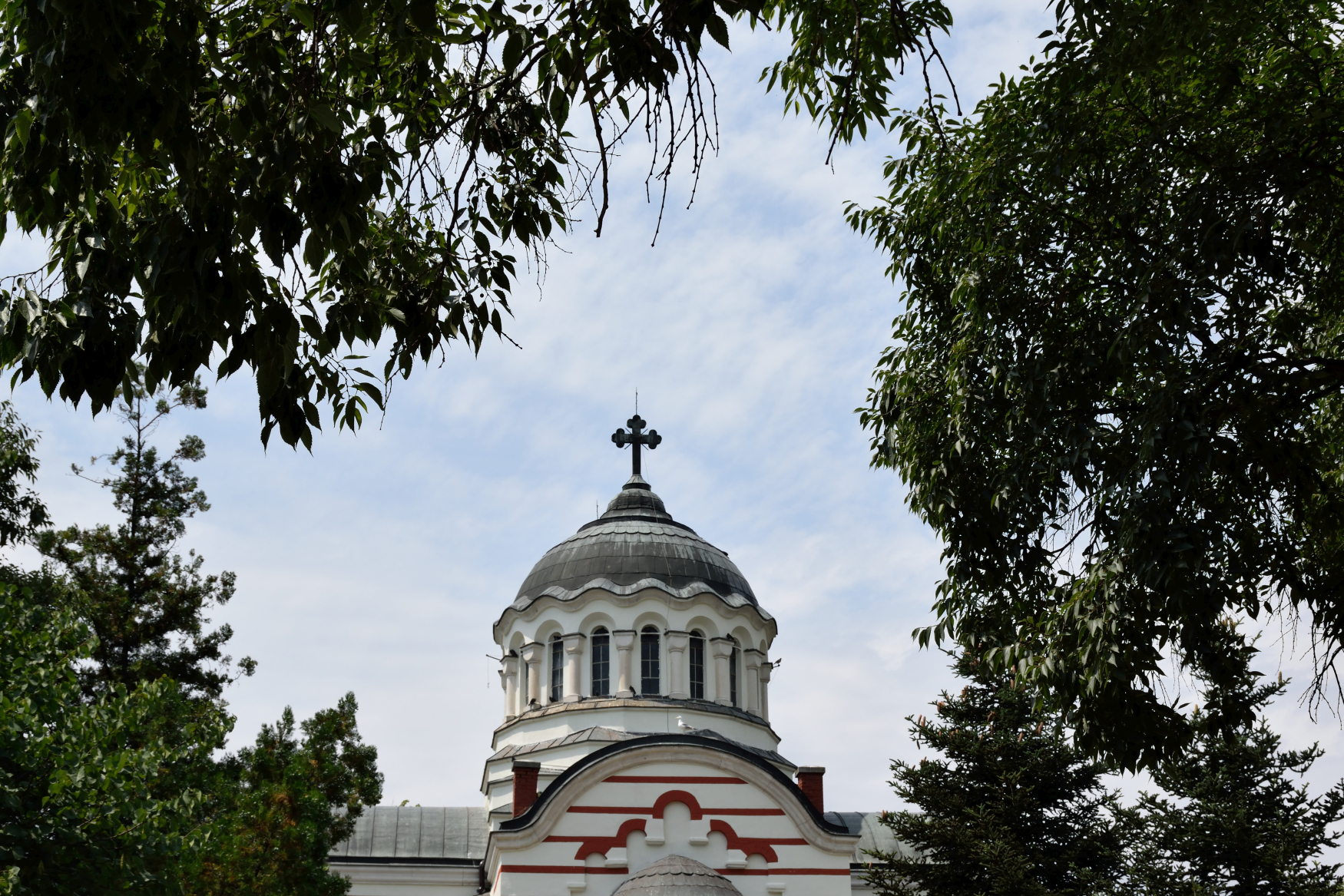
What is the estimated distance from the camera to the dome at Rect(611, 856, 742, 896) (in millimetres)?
18719

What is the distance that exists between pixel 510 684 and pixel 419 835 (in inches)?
132

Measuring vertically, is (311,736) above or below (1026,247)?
below

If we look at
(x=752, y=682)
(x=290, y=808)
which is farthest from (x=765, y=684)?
(x=290, y=808)

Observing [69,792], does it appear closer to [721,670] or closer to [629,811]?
[629,811]

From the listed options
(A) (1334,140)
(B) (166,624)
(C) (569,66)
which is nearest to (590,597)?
(B) (166,624)

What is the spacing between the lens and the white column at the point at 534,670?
2423 cm

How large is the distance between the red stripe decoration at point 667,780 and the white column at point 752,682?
3.94 meters

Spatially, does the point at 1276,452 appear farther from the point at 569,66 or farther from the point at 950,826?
the point at 950,826

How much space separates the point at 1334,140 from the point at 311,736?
12554 millimetres

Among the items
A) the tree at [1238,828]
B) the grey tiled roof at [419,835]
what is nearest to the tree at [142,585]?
the grey tiled roof at [419,835]

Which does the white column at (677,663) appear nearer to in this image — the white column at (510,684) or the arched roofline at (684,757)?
the arched roofline at (684,757)

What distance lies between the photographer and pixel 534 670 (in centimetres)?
2433

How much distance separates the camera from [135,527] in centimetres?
2361

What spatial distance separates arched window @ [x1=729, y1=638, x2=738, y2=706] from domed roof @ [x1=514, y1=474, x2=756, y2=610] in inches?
33.7
